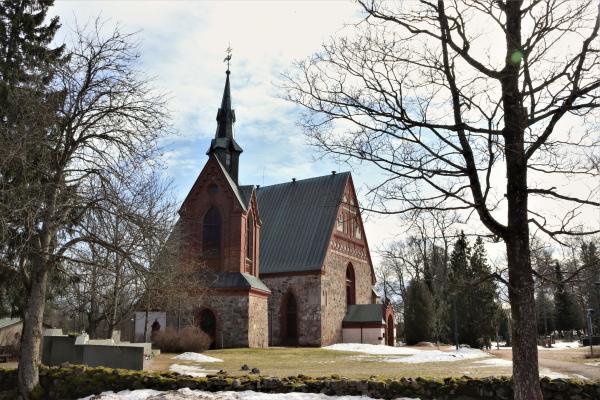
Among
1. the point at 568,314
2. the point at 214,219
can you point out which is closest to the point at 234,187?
the point at 214,219

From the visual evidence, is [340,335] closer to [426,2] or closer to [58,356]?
[58,356]

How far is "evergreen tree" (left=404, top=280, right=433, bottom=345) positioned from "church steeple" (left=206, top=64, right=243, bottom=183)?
764 inches

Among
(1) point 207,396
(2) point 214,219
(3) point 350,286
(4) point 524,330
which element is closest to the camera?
(4) point 524,330

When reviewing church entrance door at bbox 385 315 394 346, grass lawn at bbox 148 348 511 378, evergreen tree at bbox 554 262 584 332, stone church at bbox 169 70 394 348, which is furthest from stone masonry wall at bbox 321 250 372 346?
evergreen tree at bbox 554 262 584 332

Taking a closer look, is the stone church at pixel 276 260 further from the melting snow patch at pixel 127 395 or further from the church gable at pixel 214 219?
the melting snow patch at pixel 127 395

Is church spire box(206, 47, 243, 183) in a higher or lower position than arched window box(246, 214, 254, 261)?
higher

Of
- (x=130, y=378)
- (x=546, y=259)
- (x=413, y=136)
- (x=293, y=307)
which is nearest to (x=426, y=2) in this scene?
(x=413, y=136)

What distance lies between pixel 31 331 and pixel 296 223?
1166 inches

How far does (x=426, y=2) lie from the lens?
24.6 feet

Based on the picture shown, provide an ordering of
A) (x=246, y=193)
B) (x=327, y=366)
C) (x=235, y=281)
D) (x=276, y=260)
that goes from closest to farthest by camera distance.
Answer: (x=327, y=366), (x=235, y=281), (x=246, y=193), (x=276, y=260)

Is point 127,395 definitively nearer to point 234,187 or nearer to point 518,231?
point 518,231

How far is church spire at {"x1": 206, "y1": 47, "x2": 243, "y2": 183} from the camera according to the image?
35.7m

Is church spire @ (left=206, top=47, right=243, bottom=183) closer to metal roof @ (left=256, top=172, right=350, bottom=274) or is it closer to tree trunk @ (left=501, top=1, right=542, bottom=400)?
metal roof @ (left=256, top=172, right=350, bottom=274)

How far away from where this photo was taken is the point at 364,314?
127 ft
